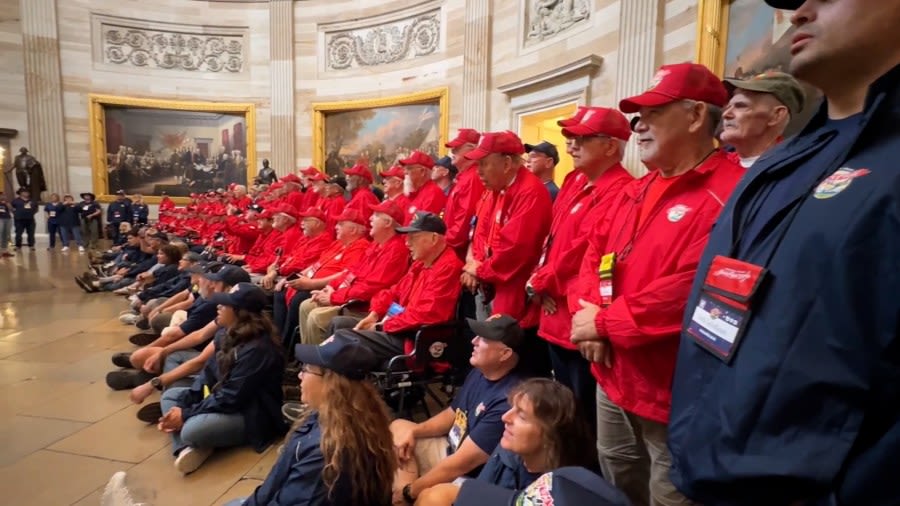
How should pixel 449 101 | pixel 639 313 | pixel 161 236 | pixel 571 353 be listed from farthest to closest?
pixel 449 101 < pixel 161 236 < pixel 571 353 < pixel 639 313

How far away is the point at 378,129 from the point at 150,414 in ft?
41.0

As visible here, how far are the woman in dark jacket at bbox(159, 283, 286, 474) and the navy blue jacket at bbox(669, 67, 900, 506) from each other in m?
3.21

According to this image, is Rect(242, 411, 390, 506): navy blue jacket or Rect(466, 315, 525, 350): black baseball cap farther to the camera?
Rect(466, 315, 525, 350): black baseball cap

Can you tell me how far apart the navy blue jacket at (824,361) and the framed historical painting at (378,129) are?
40.9 feet

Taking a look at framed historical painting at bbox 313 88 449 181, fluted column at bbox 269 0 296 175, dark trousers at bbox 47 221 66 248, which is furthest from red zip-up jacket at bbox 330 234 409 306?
dark trousers at bbox 47 221 66 248

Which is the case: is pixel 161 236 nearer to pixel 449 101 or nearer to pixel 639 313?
pixel 449 101

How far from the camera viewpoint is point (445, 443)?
3031mm

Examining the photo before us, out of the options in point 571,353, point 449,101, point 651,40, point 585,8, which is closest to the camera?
point 571,353

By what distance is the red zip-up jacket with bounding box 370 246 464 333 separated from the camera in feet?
12.3

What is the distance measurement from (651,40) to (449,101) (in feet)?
22.8

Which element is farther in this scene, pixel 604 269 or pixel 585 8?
pixel 585 8

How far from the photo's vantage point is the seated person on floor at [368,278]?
15.6ft

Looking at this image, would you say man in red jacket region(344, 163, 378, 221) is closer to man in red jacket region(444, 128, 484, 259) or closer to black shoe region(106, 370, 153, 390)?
man in red jacket region(444, 128, 484, 259)

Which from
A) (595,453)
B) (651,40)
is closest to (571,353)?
(595,453)
